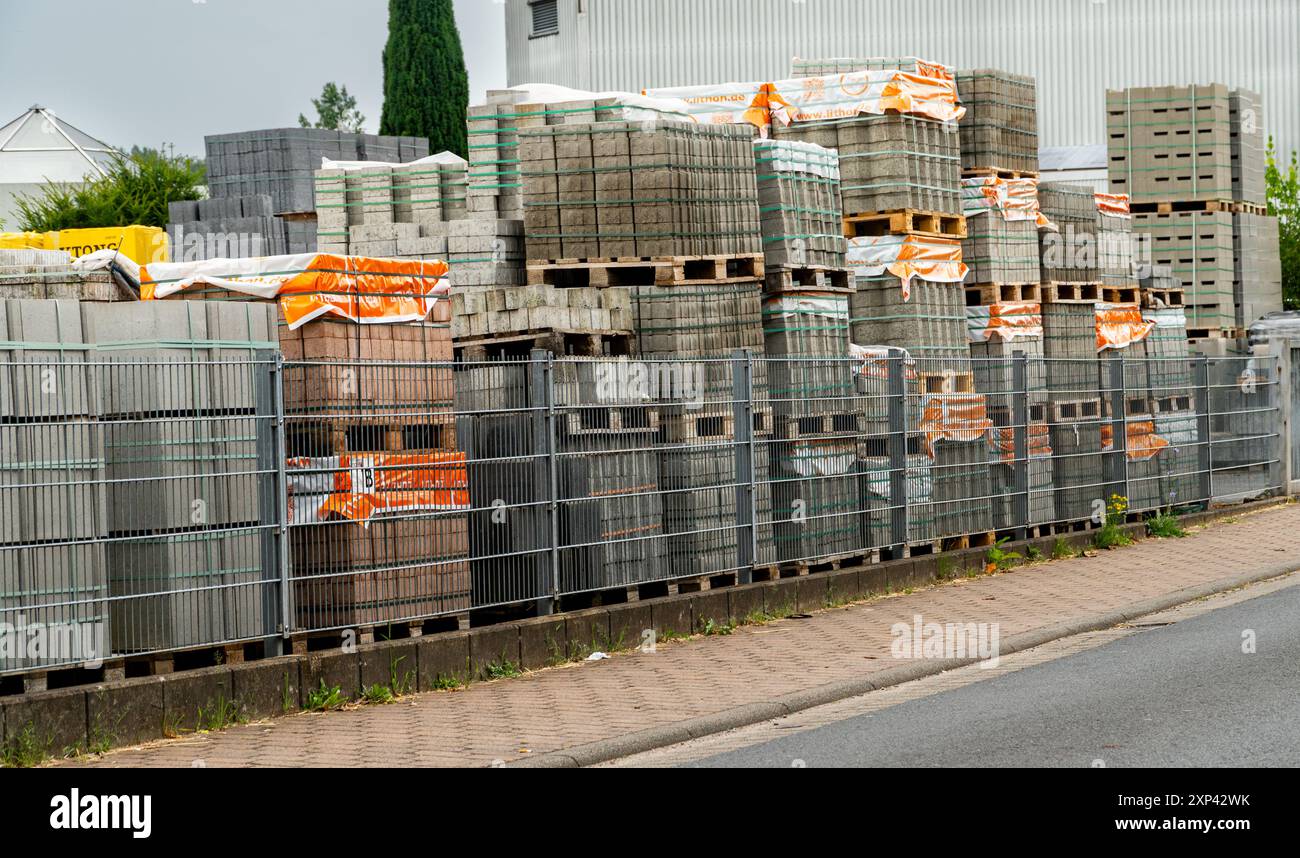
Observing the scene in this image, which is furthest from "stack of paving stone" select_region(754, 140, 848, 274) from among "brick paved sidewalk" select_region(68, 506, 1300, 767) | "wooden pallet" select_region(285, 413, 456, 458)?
"wooden pallet" select_region(285, 413, 456, 458)

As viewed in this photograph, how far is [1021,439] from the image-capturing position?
17125 millimetres

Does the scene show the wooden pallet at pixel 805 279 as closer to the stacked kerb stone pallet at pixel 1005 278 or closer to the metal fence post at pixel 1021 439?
the stacked kerb stone pallet at pixel 1005 278

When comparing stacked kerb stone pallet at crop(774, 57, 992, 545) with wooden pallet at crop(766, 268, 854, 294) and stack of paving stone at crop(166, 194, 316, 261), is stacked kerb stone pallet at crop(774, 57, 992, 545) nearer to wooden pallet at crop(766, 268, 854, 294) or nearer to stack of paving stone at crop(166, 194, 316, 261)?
wooden pallet at crop(766, 268, 854, 294)

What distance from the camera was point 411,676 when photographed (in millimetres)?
10539

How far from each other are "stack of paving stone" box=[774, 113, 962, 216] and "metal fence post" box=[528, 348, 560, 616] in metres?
5.77

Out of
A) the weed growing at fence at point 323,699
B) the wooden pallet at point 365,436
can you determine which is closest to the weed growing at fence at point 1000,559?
the wooden pallet at point 365,436

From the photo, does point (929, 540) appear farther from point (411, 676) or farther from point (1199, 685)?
point (411, 676)

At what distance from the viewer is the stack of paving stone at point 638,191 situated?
13977 millimetres

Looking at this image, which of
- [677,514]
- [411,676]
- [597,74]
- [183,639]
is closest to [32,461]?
[183,639]

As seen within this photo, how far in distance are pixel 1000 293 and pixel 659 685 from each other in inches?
344

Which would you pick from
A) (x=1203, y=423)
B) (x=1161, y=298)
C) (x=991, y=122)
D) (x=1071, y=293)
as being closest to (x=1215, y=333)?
(x=1161, y=298)

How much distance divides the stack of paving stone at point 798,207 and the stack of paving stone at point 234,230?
335 inches

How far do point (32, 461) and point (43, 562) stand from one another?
1.84 ft

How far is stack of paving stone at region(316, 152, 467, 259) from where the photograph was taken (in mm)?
16188
